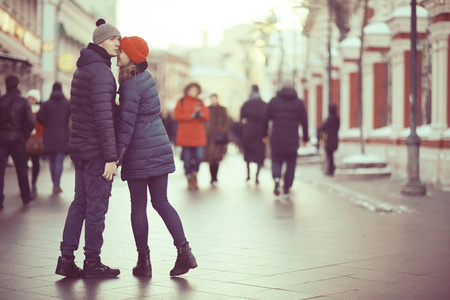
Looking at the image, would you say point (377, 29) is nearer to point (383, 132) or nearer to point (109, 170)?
point (383, 132)

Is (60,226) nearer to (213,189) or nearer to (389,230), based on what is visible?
(389,230)

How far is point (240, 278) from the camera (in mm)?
7297

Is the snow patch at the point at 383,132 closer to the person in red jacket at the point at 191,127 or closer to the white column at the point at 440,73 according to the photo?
the white column at the point at 440,73

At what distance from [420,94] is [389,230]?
12075 millimetres

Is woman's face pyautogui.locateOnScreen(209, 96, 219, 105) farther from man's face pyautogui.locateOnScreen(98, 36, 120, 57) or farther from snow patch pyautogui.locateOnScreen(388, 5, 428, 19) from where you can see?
man's face pyautogui.locateOnScreen(98, 36, 120, 57)

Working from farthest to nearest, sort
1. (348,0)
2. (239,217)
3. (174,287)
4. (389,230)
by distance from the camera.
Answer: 1. (348,0)
2. (239,217)
3. (389,230)
4. (174,287)

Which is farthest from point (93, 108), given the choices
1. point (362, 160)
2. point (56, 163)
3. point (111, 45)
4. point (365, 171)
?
point (362, 160)

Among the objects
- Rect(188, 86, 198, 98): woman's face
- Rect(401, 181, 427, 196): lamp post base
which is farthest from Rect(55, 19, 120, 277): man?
Rect(401, 181, 427, 196): lamp post base

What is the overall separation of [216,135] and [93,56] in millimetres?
11567

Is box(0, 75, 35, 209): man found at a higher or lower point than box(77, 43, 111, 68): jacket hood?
lower

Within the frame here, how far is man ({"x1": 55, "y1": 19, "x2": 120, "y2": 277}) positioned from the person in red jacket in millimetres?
9338

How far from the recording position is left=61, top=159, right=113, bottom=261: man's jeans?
7.39m

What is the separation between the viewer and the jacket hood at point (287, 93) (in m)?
15.5

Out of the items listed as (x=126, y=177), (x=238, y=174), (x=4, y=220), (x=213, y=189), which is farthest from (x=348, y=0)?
(x=126, y=177)
